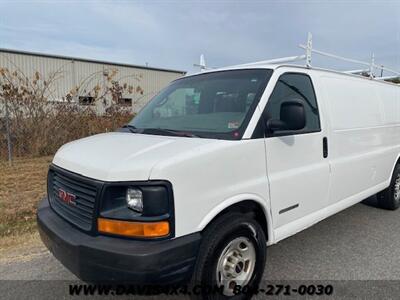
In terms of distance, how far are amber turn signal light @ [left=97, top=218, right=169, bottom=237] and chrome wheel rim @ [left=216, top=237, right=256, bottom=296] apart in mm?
620

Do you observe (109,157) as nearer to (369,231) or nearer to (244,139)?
(244,139)

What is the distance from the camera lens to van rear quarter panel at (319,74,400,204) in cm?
394

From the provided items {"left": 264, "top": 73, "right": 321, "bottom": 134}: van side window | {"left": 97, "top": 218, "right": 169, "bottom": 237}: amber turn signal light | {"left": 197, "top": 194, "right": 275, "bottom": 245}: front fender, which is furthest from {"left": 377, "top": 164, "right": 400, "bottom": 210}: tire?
{"left": 97, "top": 218, "right": 169, "bottom": 237}: amber turn signal light

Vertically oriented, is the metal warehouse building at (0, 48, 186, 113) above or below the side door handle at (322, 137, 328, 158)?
above

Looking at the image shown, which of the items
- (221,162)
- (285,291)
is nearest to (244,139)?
(221,162)

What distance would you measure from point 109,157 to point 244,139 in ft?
3.55

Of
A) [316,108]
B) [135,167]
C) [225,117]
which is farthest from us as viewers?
[316,108]

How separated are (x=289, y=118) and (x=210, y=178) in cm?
95

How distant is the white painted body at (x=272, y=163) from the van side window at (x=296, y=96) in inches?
2.9

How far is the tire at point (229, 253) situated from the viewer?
2559mm

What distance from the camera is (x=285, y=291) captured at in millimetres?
3227

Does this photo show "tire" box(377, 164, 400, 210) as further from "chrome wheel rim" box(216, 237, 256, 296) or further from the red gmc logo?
the red gmc logo

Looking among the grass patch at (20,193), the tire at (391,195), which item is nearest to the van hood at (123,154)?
the grass patch at (20,193)

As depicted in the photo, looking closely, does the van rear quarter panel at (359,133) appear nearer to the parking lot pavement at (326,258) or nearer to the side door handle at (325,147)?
the side door handle at (325,147)
